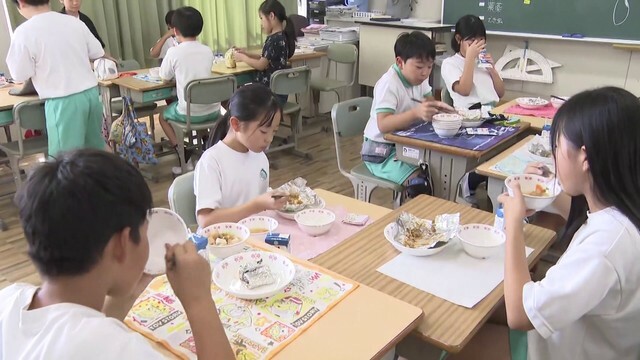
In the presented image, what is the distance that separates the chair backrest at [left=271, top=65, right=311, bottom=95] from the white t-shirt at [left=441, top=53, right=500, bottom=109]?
1291 millimetres

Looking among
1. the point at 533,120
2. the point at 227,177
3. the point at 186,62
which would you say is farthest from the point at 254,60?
the point at 227,177

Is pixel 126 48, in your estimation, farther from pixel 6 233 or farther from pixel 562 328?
pixel 562 328

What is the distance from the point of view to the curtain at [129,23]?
4859 mm

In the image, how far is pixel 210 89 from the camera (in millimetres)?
3641

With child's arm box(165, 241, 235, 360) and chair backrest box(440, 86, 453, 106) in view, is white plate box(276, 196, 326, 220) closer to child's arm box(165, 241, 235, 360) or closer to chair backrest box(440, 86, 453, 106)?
child's arm box(165, 241, 235, 360)

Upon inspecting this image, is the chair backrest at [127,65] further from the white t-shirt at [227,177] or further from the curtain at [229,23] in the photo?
the white t-shirt at [227,177]

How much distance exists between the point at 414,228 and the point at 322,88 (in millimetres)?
3468

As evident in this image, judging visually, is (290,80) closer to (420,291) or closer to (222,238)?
(222,238)

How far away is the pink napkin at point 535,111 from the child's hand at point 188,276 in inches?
95.3

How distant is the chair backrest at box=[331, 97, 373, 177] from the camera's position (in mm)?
2758

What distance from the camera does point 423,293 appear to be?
1.23 meters

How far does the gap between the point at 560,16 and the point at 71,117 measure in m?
3.96

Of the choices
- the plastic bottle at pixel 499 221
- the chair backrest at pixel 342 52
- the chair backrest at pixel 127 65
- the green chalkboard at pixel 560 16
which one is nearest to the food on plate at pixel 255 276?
the plastic bottle at pixel 499 221

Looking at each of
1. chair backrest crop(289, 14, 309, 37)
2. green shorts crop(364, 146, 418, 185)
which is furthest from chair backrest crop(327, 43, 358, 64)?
green shorts crop(364, 146, 418, 185)
